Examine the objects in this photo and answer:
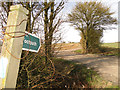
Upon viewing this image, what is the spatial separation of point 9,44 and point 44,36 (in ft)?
4.98

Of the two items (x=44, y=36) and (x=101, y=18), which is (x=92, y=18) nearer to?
(x=101, y=18)

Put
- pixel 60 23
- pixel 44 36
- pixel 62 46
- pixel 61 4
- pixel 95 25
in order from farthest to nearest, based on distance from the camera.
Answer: pixel 95 25 → pixel 61 4 → pixel 62 46 → pixel 60 23 → pixel 44 36

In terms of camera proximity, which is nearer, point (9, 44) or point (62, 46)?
point (9, 44)

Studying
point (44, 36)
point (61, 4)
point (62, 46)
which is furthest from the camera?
point (61, 4)

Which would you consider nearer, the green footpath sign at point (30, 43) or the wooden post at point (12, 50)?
the wooden post at point (12, 50)

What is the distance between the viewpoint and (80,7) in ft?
25.7

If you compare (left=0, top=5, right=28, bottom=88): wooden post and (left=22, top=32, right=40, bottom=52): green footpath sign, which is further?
(left=22, top=32, right=40, bottom=52): green footpath sign

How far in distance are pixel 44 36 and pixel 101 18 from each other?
7968mm

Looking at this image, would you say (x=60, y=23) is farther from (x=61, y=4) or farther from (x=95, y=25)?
(x=95, y=25)

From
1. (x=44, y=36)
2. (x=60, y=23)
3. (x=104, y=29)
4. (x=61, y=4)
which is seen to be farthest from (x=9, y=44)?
(x=104, y=29)

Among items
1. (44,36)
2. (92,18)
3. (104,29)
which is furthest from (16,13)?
(104,29)

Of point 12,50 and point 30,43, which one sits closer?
point 12,50

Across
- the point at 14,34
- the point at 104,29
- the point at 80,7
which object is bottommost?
the point at 14,34

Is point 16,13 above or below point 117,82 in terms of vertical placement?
above
